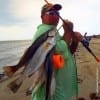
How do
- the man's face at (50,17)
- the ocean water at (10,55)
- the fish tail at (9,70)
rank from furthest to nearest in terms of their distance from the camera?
the ocean water at (10,55) < the man's face at (50,17) < the fish tail at (9,70)

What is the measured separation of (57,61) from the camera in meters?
4.09

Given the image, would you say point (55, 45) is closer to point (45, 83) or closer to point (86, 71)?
point (45, 83)

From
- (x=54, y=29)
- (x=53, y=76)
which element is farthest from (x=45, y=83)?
(x=54, y=29)

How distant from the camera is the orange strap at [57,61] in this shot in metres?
4.10

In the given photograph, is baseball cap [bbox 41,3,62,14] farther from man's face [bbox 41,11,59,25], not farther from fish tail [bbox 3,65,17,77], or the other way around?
fish tail [bbox 3,65,17,77]

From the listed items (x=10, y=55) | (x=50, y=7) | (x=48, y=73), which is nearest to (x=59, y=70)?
(x=48, y=73)

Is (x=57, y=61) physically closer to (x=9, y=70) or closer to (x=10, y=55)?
(x=9, y=70)

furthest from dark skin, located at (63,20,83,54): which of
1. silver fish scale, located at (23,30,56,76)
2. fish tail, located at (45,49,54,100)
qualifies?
fish tail, located at (45,49,54,100)

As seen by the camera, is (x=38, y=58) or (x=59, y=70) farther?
(x=59, y=70)

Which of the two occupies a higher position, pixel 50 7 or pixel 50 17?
pixel 50 7

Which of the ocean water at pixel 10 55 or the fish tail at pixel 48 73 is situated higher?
the fish tail at pixel 48 73

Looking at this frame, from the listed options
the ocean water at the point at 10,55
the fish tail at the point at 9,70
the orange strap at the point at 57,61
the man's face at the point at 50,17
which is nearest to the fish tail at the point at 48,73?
the orange strap at the point at 57,61

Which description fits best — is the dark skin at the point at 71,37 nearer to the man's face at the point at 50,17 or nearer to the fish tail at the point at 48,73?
the man's face at the point at 50,17

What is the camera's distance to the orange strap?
4104 mm
